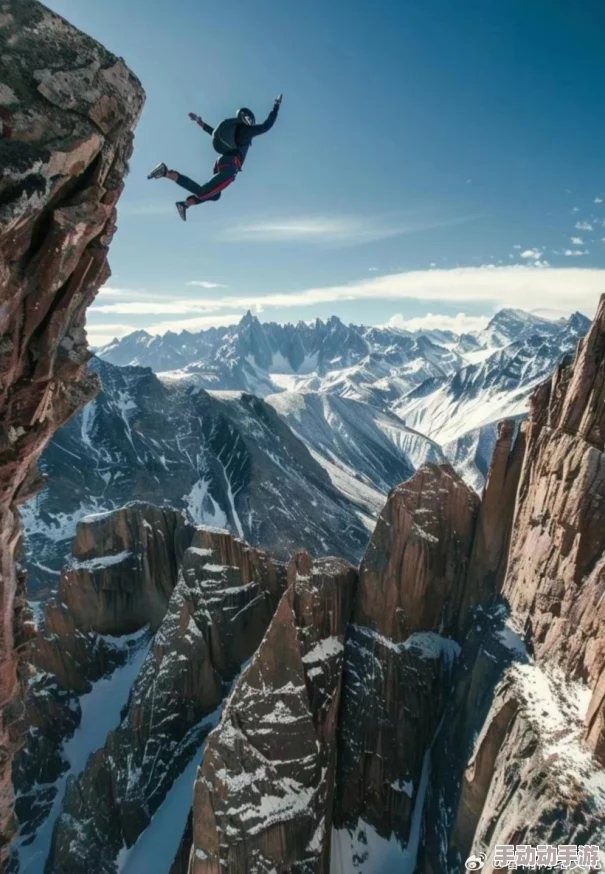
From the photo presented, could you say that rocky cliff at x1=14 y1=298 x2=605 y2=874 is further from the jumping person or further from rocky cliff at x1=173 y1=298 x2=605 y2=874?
the jumping person

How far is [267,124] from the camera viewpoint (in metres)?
20.5

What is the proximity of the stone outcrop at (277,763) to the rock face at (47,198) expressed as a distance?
77.1 ft

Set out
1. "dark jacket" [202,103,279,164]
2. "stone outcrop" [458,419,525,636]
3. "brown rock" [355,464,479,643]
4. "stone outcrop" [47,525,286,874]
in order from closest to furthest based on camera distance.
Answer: "dark jacket" [202,103,279,164]
"stone outcrop" [458,419,525,636]
"brown rock" [355,464,479,643]
"stone outcrop" [47,525,286,874]

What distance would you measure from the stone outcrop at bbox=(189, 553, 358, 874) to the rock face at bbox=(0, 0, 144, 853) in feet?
77.1

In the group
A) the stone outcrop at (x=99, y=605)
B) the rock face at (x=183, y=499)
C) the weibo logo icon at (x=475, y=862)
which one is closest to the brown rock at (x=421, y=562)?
Result: the weibo logo icon at (x=475, y=862)

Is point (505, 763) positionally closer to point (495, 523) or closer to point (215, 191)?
point (495, 523)

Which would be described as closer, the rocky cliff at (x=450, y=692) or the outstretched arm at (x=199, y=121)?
the outstretched arm at (x=199, y=121)

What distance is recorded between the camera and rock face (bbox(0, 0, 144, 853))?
11859mm

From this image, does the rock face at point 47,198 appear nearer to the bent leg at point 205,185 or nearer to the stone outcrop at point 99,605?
the bent leg at point 205,185

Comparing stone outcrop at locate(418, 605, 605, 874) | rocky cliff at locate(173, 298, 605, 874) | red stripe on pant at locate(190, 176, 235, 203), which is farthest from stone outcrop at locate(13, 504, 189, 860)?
red stripe on pant at locate(190, 176, 235, 203)

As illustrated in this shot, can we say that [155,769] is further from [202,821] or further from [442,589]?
[442,589]

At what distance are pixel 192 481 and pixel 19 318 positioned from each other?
593ft

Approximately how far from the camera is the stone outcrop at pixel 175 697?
44.1 m

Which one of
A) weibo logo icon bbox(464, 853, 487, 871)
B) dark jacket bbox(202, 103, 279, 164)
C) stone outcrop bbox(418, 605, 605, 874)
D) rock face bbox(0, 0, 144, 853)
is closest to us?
rock face bbox(0, 0, 144, 853)
